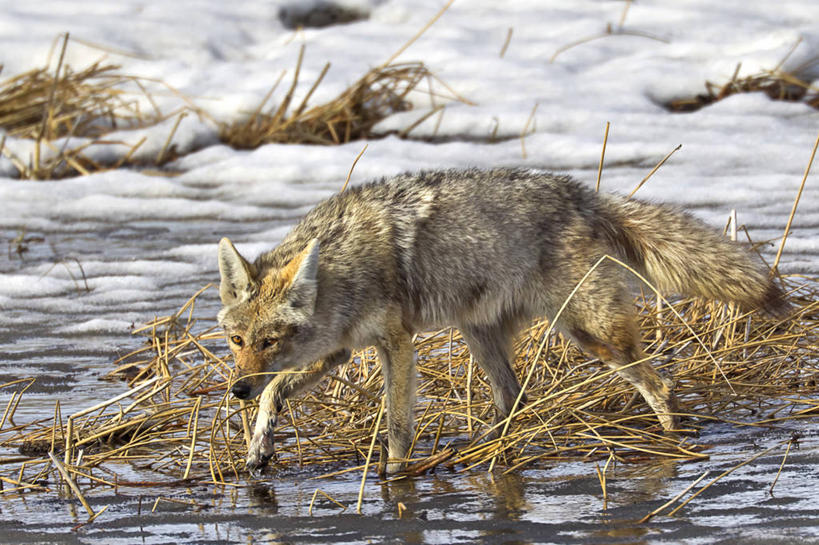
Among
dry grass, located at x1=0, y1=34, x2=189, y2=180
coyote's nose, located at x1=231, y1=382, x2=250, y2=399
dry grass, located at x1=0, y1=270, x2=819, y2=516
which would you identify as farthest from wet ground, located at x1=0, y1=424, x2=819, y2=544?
dry grass, located at x1=0, y1=34, x2=189, y2=180

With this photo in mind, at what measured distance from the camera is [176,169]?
12641mm

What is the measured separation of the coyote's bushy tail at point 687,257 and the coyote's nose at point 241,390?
6.61 ft

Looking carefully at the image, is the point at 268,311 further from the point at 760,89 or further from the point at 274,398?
the point at 760,89

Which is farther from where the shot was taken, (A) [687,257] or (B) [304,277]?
(A) [687,257]

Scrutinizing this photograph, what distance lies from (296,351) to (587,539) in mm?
1854

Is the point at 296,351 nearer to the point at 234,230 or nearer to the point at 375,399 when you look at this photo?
the point at 375,399

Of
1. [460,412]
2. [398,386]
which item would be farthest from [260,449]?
[460,412]

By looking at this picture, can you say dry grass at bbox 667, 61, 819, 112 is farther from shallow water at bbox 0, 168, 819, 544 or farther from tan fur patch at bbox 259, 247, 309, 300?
tan fur patch at bbox 259, 247, 309, 300

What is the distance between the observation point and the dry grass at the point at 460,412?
482 centimetres

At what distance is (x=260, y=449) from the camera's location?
197 inches

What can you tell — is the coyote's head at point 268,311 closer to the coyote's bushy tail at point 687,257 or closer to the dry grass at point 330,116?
the coyote's bushy tail at point 687,257

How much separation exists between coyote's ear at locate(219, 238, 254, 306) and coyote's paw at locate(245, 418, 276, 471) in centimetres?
59

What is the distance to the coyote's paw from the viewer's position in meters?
4.97

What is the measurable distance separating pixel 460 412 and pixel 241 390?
1.19 meters
